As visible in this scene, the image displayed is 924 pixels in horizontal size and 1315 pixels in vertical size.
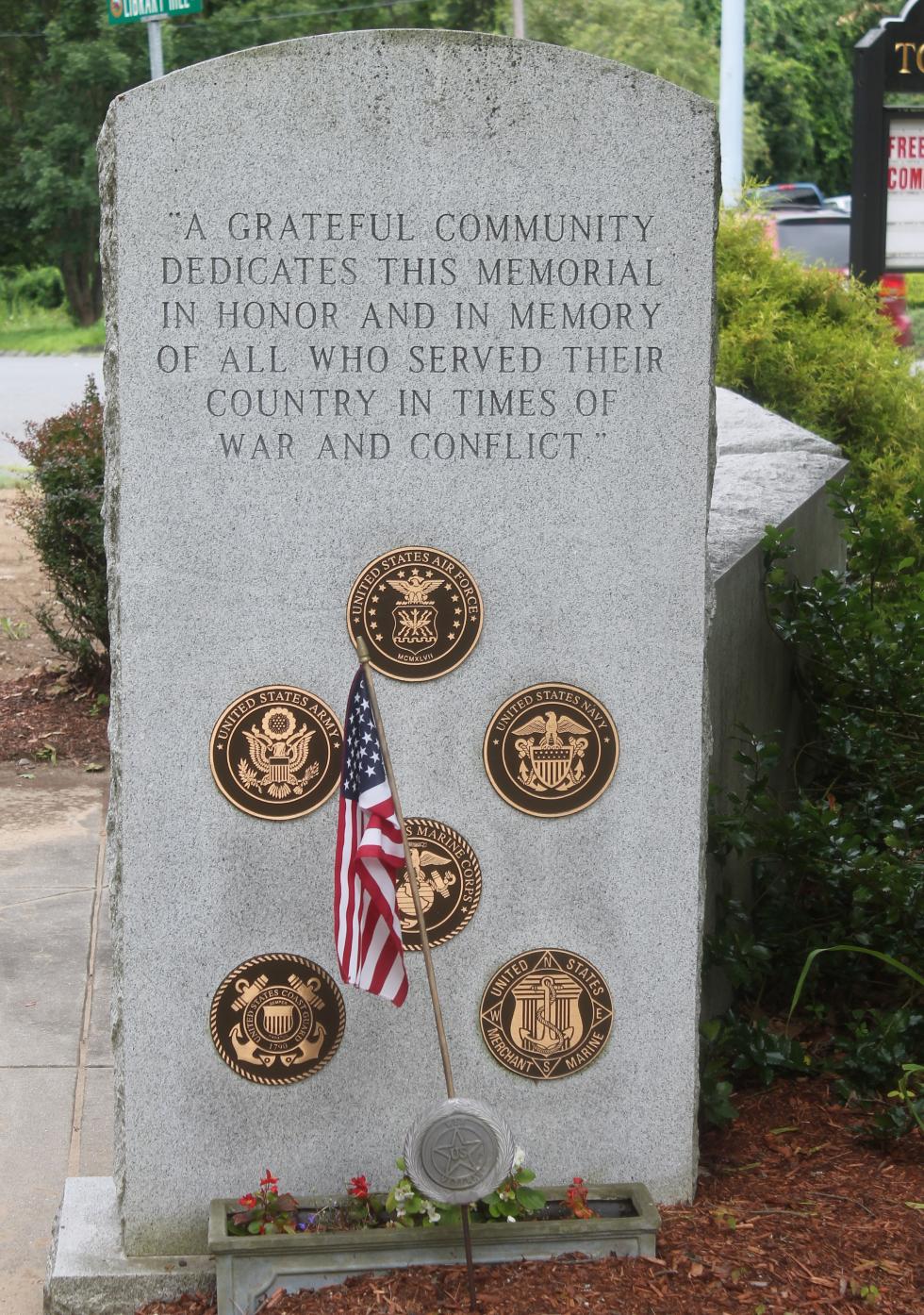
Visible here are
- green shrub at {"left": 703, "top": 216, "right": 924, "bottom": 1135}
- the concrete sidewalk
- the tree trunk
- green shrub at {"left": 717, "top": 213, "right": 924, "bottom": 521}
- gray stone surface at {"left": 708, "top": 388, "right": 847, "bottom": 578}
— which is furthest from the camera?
the tree trunk

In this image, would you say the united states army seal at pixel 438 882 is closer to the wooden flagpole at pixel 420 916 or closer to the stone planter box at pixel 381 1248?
the wooden flagpole at pixel 420 916

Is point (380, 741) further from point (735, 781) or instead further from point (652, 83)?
point (735, 781)

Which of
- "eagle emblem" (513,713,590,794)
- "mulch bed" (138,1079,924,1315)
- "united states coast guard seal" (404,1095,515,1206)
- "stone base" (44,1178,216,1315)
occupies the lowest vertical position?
"stone base" (44,1178,216,1315)

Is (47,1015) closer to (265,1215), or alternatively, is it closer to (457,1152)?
(265,1215)

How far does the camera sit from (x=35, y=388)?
2066cm

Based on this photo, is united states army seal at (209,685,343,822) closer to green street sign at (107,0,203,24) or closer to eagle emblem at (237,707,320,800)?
eagle emblem at (237,707,320,800)

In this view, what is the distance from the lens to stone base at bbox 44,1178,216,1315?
3.32 metres

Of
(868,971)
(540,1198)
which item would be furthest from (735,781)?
(540,1198)

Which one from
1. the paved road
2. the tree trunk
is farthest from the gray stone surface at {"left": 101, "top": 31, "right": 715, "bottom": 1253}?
the tree trunk

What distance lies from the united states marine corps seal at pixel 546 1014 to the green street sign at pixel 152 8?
20.1 feet

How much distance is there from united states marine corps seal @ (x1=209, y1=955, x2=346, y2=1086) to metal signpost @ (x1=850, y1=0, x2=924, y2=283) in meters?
6.74

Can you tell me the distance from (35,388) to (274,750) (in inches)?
725

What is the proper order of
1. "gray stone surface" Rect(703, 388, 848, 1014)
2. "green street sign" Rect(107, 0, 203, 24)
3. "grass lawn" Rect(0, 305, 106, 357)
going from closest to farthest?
"gray stone surface" Rect(703, 388, 848, 1014)
"green street sign" Rect(107, 0, 203, 24)
"grass lawn" Rect(0, 305, 106, 357)

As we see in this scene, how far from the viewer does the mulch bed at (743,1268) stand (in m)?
3.13
